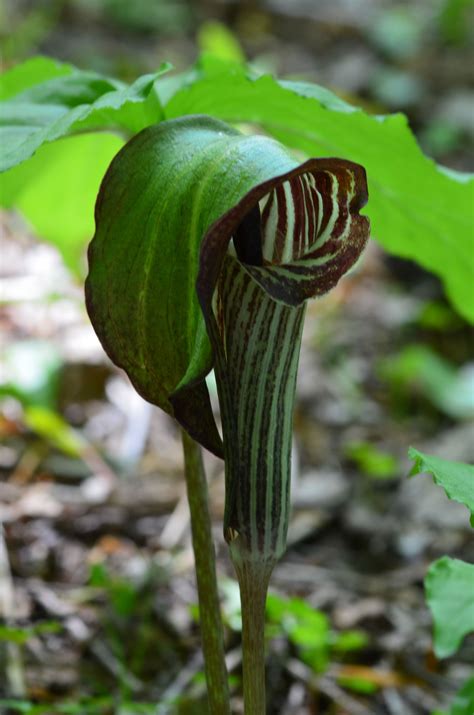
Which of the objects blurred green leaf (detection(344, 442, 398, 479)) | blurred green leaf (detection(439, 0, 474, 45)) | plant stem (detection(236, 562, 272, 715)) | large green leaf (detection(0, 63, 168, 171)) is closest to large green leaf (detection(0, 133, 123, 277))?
large green leaf (detection(0, 63, 168, 171))

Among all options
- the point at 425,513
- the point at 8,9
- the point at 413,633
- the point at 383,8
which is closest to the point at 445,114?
the point at 383,8

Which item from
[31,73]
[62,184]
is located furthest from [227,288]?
[62,184]

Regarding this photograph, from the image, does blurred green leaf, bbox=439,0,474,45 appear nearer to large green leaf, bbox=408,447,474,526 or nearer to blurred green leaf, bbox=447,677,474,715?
blurred green leaf, bbox=447,677,474,715

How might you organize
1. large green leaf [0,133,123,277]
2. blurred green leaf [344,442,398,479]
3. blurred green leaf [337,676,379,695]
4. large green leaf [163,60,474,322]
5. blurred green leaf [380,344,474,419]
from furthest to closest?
blurred green leaf [380,344,474,419], blurred green leaf [344,442,398,479], blurred green leaf [337,676,379,695], large green leaf [0,133,123,277], large green leaf [163,60,474,322]

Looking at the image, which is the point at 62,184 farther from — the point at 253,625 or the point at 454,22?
the point at 454,22

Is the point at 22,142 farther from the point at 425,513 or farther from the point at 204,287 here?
the point at 425,513
